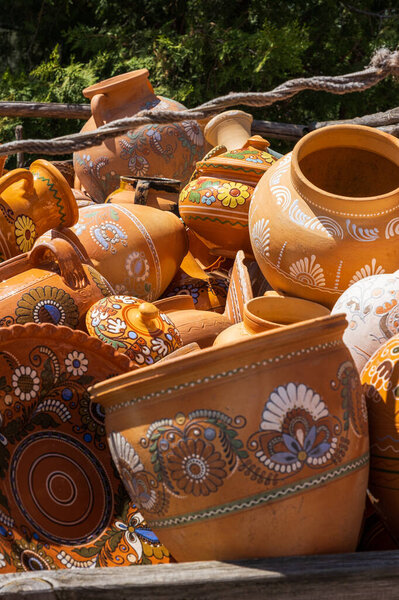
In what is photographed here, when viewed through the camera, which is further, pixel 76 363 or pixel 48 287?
pixel 48 287

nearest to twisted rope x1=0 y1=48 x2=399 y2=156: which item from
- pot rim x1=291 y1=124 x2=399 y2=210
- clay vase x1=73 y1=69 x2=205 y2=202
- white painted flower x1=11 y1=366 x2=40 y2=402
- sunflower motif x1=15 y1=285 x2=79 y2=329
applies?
pot rim x1=291 y1=124 x2=399 y2=210

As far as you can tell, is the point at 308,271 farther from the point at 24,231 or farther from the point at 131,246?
the point at 24,231

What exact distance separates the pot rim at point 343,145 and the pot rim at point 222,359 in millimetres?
838

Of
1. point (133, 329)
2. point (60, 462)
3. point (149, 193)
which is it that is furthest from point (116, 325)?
point (149, 193)

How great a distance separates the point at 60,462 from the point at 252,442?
0.60 metres

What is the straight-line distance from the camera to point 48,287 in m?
1.82

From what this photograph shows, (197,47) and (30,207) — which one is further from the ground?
→ (30,207)

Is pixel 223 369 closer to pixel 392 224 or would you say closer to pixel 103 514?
pixel 103 514

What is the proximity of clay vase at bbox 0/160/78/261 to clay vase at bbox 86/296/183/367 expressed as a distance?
36cm

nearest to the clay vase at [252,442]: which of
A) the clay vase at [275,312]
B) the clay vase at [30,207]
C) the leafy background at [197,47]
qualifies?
the clay vase at [275,312]

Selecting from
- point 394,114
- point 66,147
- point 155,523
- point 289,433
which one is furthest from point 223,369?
point 394,114

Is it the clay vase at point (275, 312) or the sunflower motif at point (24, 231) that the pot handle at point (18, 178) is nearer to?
the sunflower motif at point (24, 231)

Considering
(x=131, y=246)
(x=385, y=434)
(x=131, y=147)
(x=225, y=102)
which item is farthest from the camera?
(x=131, y=147)

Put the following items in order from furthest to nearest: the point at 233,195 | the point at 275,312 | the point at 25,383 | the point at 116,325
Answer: the point at 233,195, the point at 116,325, the point at 275,312, the point at 25,383
